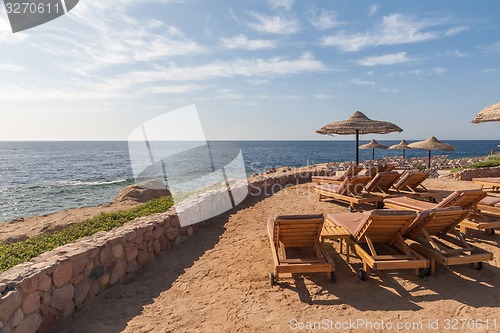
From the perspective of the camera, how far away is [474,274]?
3.89 m

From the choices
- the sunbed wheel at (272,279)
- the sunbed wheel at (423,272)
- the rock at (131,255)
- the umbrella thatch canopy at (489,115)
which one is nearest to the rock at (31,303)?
the rock at (131,255)

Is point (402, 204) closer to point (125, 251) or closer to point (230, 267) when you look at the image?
point (230, 267)

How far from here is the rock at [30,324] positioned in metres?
2.89

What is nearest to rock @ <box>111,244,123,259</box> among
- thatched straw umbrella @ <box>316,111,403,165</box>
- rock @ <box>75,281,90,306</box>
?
rock @ <box>75,281,90,306</box>

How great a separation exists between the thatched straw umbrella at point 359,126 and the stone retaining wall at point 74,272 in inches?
269

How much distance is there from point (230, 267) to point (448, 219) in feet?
11.0

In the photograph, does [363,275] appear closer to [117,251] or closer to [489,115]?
[117,251]

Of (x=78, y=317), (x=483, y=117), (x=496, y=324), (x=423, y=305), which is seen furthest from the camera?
(x=483, y=117)

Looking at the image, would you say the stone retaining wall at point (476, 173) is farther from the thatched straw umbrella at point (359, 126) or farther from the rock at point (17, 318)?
the rock at point (17, 318)

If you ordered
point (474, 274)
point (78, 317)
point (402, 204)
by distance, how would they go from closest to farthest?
point (78, 317)
point (474, 274)
point (402, 204)

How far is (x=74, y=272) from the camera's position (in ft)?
11.8

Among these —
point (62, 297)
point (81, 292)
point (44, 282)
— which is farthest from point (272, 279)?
point (44, 282)

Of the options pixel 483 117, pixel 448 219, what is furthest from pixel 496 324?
pixel 483 117

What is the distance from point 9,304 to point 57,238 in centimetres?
181
